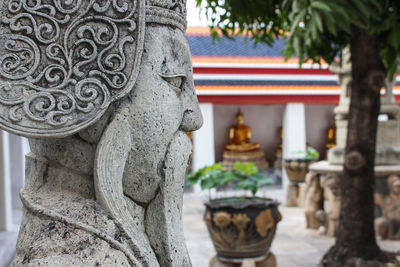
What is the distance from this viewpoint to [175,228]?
1253mm

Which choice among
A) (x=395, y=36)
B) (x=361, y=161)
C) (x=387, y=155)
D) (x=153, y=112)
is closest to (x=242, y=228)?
(x=361, y=161)

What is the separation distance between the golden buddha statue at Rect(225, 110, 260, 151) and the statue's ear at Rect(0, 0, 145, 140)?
390 inches

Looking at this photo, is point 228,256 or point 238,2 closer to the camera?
point 238,2

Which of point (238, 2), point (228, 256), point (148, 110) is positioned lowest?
point (228, 256)

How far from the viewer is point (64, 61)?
1.11 meters

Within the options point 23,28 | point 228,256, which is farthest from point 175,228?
point 228,256

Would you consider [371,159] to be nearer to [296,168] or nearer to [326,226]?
[326,226]

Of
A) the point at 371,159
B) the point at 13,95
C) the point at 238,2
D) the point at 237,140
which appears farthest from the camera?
the point at 237,140

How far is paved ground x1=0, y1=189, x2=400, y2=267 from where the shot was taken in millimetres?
3596

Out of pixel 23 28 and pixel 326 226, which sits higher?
pixel 23 28

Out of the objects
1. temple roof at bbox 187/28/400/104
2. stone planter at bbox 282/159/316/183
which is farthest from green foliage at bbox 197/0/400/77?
temple roof at bbox 187/28/400/104

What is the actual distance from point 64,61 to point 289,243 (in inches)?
172

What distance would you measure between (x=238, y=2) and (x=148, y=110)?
189 centimetres

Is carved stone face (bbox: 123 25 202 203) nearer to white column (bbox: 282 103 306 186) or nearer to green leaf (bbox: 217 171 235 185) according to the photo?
green leaf (bbox: 217 171 235 185)
